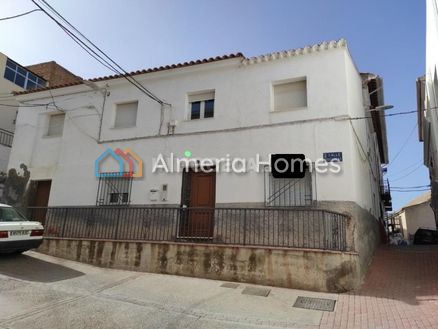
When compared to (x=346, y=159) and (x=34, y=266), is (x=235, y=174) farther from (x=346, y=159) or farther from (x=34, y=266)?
(x=34, y=266)

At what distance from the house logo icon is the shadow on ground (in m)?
3.32

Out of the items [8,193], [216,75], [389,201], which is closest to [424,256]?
[216,75]

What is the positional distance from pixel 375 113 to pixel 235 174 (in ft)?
27.4

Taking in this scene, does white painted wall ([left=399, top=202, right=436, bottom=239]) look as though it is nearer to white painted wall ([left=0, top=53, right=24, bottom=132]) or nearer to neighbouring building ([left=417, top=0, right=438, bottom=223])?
neighbouring building ([left=417, top=0, right=438, bottom=223])

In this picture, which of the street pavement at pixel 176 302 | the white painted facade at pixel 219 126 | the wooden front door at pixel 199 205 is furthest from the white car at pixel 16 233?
the wooden front door at pixel 199 205

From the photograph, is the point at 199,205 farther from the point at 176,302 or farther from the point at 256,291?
the point at 176,302

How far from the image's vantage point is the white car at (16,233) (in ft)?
24.7

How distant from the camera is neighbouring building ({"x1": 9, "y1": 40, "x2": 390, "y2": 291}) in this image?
7.59m

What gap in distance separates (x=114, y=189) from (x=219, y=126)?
3980 mm

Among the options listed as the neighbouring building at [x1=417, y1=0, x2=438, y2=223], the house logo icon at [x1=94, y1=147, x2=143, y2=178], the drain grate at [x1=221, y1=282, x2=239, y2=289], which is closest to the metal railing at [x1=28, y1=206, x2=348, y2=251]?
the drain grate at [x1=221, y1=282, x2=239, y2=289]

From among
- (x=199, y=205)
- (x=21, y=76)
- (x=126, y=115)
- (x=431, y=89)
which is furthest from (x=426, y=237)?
(x=21, y=76)

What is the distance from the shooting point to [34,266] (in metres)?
7.76

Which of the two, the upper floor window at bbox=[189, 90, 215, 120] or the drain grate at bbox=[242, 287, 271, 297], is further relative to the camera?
the upper floor window at bbox=[189, 90, 215, 120]

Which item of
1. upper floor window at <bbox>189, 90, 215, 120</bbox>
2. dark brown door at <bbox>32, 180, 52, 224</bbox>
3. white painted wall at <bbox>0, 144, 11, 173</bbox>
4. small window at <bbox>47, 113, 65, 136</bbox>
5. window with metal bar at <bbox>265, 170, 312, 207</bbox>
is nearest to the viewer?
window with metal bar at <bbox>265, 170, 312, 207</bbox>
